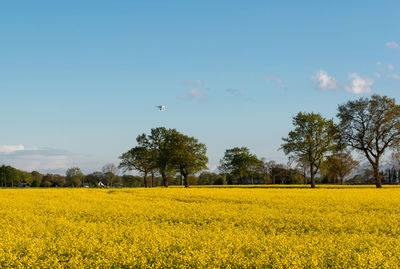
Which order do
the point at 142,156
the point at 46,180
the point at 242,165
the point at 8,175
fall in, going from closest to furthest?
1. the point at 142,156
2. the point at 242,165
3. the point at 8,175
4. the point at 46,180

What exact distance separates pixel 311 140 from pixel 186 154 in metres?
28.6

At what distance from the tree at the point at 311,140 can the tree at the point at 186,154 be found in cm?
2155

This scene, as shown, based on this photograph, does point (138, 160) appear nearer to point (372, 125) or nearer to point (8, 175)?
point (372, 125)

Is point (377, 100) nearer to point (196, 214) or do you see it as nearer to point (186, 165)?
point (186, 165)

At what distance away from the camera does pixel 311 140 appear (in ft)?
213

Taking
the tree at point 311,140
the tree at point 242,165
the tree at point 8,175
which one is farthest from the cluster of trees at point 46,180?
the tree at point 311,140

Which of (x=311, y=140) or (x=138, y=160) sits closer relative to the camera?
(x=311, y=140)

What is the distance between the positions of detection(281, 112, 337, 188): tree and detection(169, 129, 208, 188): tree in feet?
70.7

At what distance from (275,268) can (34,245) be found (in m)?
7.35

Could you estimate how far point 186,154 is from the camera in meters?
78.0

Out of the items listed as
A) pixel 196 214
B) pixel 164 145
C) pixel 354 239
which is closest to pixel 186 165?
pixel 164 145

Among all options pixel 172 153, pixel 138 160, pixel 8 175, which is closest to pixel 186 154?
pixel 172 153

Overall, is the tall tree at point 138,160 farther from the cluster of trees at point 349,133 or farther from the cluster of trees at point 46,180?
the cluster of trees at point 46,180

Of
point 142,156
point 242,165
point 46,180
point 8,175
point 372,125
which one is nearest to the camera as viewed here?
point 372,125
